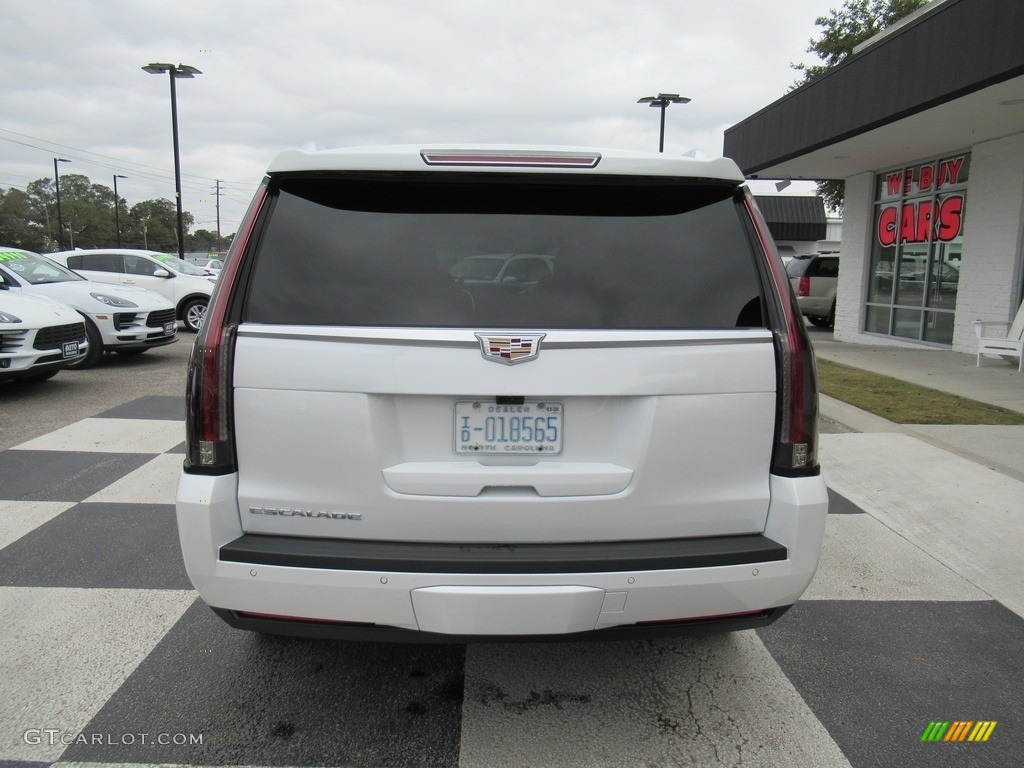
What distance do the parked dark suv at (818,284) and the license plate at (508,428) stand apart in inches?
698

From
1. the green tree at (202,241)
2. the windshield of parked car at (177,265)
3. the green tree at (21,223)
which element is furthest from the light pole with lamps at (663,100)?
the green tree at (202,241)

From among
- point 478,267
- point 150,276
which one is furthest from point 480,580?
point 150,276

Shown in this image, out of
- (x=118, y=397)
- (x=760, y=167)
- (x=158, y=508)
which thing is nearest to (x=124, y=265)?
(x=118, y=397)

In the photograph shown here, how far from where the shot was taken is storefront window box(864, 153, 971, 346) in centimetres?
1259

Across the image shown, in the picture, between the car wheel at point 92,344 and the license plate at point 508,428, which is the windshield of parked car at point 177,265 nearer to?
the car wheel at point 92,344

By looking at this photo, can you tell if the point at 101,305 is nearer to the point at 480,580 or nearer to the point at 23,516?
the point at 23,516

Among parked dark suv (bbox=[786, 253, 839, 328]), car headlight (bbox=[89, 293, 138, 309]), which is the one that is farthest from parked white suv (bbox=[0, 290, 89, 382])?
parked dark suv (bbox=[786, 253, 839, 328])

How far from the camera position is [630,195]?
8.11ft

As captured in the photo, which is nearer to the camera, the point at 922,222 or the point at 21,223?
the point at 922,222

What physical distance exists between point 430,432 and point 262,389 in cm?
51

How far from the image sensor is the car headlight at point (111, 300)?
33.4 ft

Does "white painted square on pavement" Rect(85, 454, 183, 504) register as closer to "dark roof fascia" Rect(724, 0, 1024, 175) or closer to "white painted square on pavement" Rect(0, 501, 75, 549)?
"white painted square on pavement" Rect(0, 501, 75, 549)

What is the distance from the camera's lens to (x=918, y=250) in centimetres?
1358

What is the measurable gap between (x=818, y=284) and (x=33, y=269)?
16.6 meters
